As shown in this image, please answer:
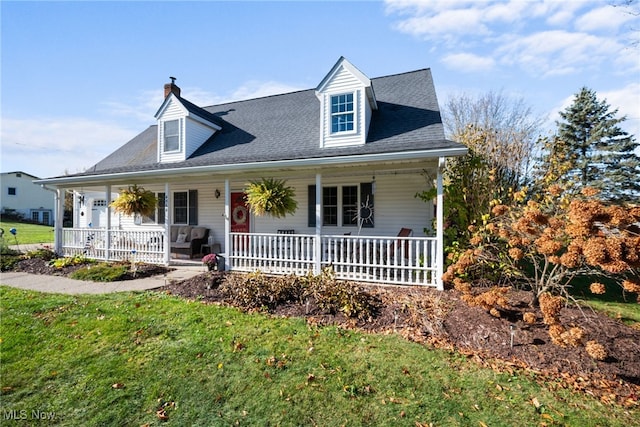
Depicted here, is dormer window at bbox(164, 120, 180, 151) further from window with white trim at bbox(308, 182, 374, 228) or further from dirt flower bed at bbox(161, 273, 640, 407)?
dirt flower bed at bbox(161, 273, 640, 407)

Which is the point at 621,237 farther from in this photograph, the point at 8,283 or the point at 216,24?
the point at 8,283

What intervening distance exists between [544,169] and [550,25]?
13.4 feet

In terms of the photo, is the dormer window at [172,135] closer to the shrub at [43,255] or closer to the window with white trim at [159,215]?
the window with white trim at [159,215]

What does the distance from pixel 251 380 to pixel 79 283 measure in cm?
692

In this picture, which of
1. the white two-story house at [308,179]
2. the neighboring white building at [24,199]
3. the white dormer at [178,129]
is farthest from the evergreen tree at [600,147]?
the neighboring white building at [24,199]

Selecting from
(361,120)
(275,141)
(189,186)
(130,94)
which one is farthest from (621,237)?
(130,94)

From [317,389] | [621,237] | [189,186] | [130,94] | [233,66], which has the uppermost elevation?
[233,66]

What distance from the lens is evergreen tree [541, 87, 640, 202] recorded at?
61.9 feet

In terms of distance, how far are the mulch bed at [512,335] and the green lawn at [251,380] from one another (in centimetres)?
25

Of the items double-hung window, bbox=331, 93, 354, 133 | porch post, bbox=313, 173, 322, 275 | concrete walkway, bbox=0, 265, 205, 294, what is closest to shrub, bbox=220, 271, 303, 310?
porch post, bbox=313, 173, 322, 275

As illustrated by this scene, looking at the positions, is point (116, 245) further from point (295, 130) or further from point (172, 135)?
point (295, 130)

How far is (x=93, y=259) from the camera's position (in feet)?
33.8

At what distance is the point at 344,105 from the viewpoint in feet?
28.6

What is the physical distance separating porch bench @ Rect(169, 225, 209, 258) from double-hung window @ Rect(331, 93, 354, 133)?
21.0 ft
